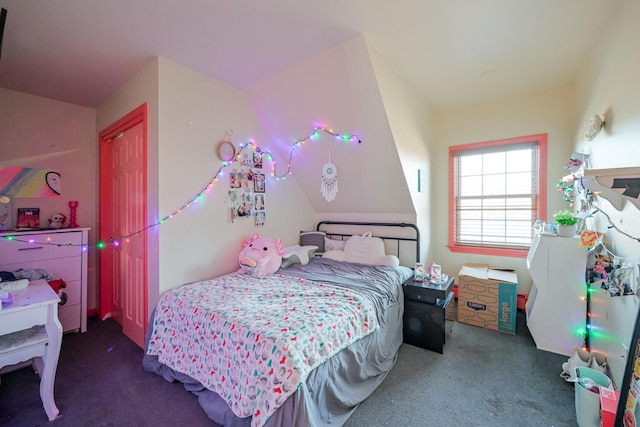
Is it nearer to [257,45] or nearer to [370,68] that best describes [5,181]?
[257,45]

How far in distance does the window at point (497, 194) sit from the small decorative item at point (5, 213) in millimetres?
4904

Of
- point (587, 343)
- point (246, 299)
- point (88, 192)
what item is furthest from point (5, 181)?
point (587, 343)

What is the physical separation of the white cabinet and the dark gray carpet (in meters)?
0.16

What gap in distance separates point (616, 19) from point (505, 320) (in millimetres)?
2565

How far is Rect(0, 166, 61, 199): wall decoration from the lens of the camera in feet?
8.76

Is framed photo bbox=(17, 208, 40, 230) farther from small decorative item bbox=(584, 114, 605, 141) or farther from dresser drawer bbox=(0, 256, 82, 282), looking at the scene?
small decorative item bbox=(584, 114, 605, 141)

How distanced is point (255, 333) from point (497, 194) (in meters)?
3.29

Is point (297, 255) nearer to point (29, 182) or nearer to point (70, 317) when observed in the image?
point (70, 317)

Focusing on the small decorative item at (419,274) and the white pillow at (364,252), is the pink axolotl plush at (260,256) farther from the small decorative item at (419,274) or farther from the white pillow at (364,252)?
the small decorative item at (419,274)

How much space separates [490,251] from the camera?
338 centimetres

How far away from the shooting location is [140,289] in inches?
99.3

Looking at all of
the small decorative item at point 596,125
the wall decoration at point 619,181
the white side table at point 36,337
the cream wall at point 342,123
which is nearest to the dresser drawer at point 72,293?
the white side table at point 36,337

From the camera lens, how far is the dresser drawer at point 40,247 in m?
2.47

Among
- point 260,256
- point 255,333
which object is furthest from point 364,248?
point 255,333
